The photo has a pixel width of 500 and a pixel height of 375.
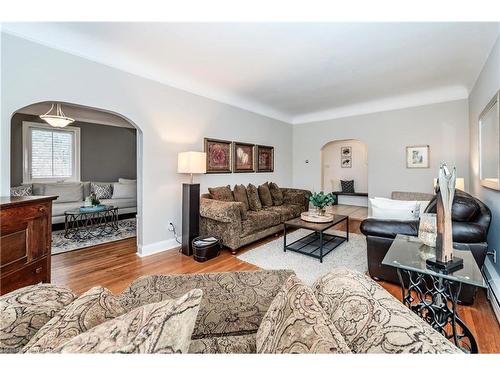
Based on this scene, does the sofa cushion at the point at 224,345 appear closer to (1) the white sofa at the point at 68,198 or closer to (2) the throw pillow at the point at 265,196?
(2) the throw pillow at the point at 265,196

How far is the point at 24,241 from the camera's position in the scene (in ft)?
5.49

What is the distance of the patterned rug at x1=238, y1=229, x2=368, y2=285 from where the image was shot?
2.67 meters

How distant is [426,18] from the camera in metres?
0.97

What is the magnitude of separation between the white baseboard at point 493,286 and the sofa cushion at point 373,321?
1.87 meters

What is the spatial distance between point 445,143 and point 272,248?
397 cm

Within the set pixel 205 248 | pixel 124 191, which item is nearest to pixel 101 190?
pixel 124 191

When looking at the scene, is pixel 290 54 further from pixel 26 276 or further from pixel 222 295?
pixel 26 276

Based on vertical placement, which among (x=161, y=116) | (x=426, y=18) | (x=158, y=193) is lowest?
(x=158, y=193)

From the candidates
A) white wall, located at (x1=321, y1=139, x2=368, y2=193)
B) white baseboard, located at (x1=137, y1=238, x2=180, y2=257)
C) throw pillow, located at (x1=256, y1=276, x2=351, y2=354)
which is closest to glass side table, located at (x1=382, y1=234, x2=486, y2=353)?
throw pillow, located at (x1=256, y1=276, x2=351, y2=354)

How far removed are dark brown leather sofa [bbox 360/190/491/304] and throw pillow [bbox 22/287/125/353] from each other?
2414 millimetres

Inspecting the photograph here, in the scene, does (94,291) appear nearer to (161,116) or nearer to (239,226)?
(239,226)

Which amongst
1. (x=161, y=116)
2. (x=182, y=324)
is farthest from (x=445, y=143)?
(x=182, y=324)

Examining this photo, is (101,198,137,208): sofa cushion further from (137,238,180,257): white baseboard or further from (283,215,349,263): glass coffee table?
(283,215,349,263): glass coffee table

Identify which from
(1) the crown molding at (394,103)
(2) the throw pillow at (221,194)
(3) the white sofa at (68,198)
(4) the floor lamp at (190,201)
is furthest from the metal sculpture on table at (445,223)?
(3) the white sofa at (68,198)
